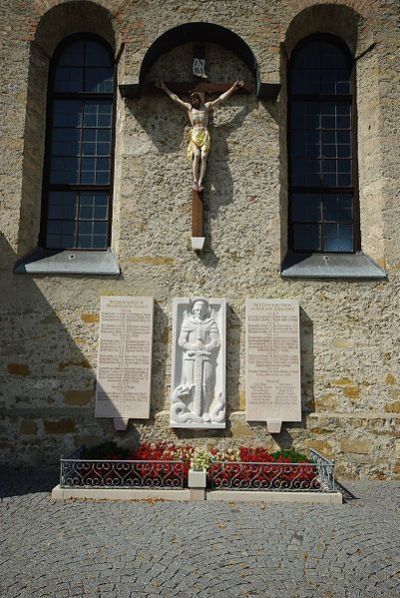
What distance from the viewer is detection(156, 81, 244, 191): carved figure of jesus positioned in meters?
8.09

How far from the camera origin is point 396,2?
8680mm

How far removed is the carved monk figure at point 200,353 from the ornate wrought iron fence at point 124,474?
124 cm

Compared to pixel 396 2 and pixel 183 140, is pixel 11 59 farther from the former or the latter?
pixel 396 2

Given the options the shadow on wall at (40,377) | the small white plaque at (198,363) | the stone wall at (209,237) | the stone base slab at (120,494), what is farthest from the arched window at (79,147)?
the stone base slab at (120,494)

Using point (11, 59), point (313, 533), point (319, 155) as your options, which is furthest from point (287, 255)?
point (11, 59)

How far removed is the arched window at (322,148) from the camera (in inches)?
343

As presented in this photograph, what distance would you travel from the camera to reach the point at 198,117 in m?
8.14

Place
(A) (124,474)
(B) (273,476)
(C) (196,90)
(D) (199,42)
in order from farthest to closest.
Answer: (D) (199,42)
(C) (196,90)
(A) (124,474)
(B) (273,476)

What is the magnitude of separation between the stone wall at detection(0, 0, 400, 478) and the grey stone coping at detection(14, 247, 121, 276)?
131mm

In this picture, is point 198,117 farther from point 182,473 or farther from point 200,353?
point 182,473

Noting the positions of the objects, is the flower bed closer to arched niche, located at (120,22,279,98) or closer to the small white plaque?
the small white plaque

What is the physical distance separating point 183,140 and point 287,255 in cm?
241

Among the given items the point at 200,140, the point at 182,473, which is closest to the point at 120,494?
the point at 182,473

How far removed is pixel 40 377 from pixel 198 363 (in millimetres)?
2307
